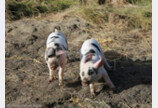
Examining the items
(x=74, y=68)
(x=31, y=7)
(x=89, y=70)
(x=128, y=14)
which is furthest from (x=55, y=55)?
(x=31, y=7)

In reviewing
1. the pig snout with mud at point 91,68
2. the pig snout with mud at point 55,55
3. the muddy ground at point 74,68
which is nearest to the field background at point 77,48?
the muddy ground at point 74,68

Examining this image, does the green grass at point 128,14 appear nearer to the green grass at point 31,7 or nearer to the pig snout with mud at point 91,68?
the green grass at point 31,7

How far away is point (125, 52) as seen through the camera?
27.6 ft

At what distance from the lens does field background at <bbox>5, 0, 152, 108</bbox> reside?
6.11 meters

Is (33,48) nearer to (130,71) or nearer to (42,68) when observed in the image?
(42,68)

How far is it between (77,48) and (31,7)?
4.76 meters

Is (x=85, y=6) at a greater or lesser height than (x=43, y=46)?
greater

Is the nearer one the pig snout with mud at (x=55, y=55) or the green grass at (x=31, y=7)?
the pig snout with mud at (x=55, y=55)

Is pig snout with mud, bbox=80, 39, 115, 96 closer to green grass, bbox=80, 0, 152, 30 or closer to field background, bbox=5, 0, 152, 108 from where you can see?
field background, bbox=5, 0, 152, 108

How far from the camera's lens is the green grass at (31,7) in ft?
39.1

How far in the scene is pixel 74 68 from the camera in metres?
7.49

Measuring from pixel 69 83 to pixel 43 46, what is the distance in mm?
2991

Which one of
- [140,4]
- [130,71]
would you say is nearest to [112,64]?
[130,71]

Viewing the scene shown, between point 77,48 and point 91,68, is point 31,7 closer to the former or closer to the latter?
point 77,48
